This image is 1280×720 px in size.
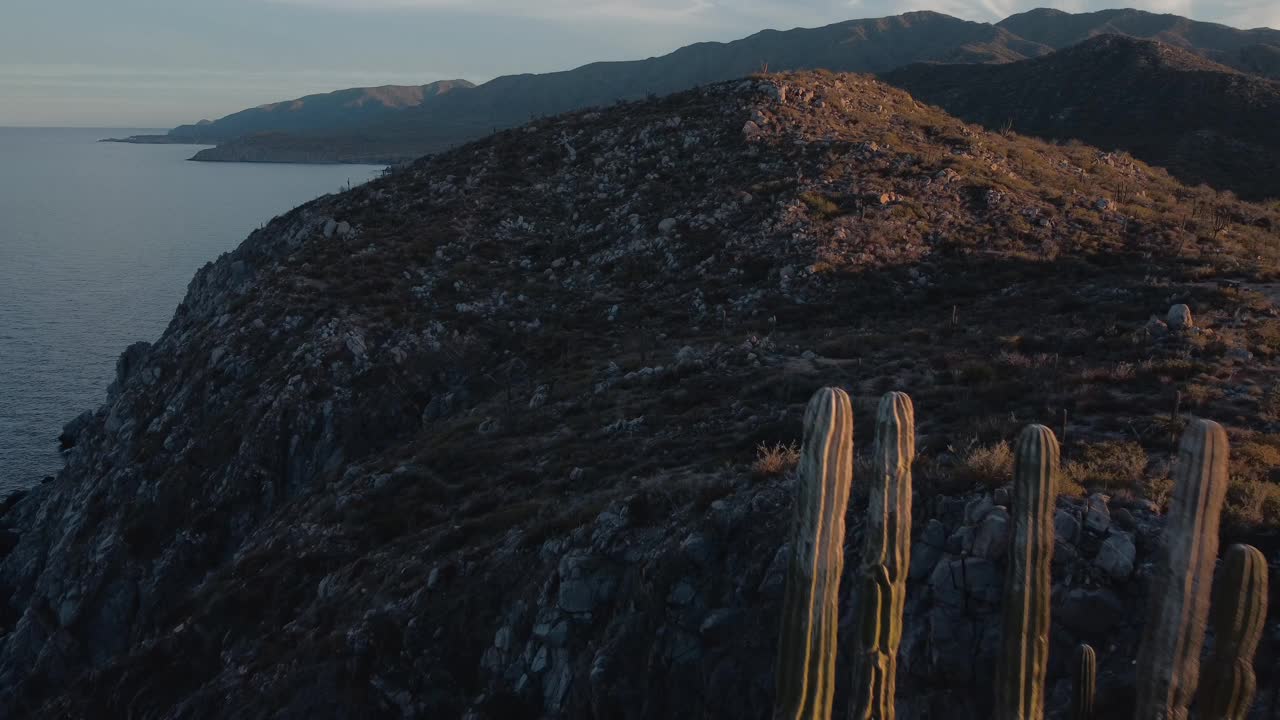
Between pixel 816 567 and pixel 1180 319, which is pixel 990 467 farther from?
pixel 1180 319

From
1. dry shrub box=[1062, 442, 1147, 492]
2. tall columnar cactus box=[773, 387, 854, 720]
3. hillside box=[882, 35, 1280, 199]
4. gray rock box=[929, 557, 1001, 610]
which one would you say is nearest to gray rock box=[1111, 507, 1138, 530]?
dry shrub box=[1062, 442, 1147, 492]

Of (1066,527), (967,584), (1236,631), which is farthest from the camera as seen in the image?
(1066,527)

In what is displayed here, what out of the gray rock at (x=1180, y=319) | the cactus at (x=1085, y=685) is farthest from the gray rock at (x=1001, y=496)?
the gray rock at (x=1180, y=319)

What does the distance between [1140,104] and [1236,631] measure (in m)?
88.3

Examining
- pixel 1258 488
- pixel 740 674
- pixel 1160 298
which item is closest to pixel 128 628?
pixel 740 674

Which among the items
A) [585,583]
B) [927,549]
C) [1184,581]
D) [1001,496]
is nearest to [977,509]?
[1001,496]

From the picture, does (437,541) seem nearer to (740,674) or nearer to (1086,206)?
(740,674)

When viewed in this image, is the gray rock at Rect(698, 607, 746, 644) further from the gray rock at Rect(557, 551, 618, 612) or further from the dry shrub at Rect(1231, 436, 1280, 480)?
the dry shrub at Rect(1231, 436, 1280, 480)

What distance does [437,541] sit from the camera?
15.9 meters

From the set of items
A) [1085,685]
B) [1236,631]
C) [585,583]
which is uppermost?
[1236,631]

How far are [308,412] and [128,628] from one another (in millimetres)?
8021

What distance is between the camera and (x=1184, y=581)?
22.9 ft

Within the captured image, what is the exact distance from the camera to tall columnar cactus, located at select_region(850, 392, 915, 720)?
8.10m

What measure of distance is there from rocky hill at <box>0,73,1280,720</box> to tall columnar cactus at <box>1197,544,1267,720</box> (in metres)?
1.16
